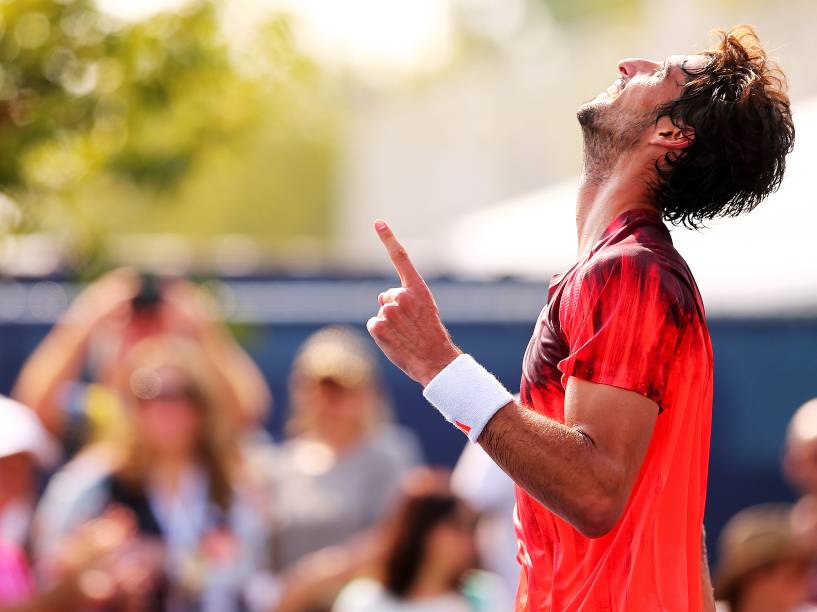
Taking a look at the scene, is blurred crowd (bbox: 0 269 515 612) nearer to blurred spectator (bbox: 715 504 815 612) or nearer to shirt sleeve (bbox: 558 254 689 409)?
blurred spectator (bbox: 715 504 815 612)

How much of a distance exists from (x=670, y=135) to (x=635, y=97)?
13 cm

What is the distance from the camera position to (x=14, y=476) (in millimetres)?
5516

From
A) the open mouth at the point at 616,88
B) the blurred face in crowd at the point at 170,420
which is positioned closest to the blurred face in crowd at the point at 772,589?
the blurred face in crowd at the point at 170,420

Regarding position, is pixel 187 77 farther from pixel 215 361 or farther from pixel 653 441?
pixel 653 441

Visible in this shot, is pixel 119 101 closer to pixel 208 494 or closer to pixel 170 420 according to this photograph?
pixel 170 420

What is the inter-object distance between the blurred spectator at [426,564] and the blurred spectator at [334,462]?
561mm

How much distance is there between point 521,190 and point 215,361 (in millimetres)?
23403

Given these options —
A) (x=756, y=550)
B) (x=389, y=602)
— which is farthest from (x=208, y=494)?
(x=756, y=550)

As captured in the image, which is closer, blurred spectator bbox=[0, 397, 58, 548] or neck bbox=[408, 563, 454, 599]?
neck bbox=[408, 563, 454, 599]

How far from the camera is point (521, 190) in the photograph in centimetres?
2945

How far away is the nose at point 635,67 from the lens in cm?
267

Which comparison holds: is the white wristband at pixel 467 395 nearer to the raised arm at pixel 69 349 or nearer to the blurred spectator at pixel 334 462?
the blurred spectator at pixel 334 462

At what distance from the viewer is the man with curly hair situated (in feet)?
7.80

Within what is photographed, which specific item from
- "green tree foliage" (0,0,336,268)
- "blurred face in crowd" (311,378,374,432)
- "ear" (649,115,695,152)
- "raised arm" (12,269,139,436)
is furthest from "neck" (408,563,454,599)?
"ear" (649,115,695,152)
